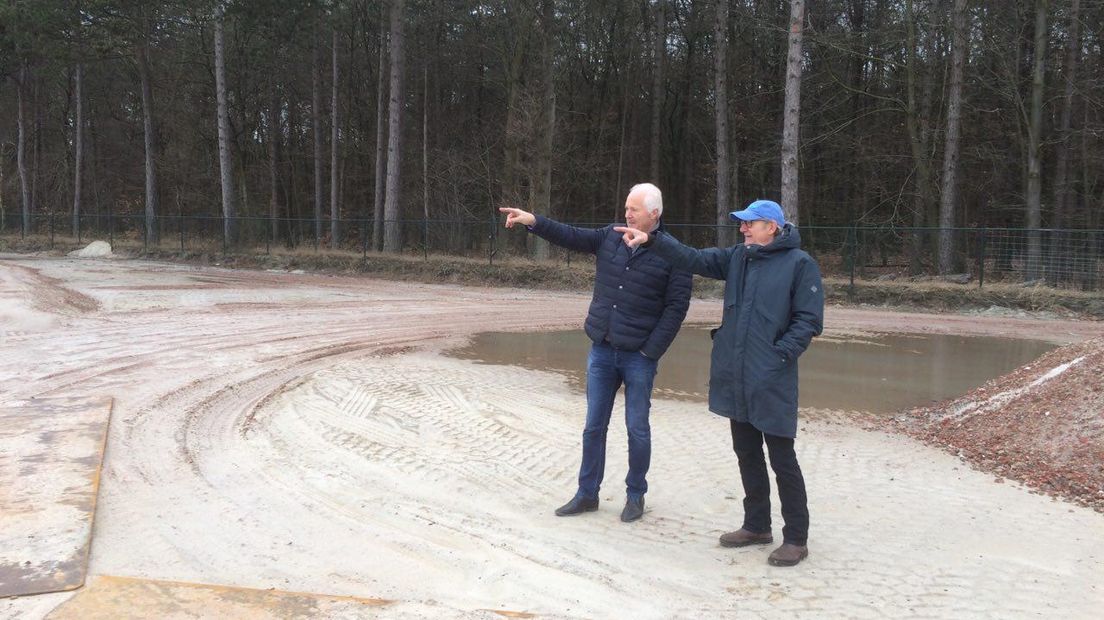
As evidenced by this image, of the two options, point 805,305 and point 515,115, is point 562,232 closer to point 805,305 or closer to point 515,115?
point 805,305

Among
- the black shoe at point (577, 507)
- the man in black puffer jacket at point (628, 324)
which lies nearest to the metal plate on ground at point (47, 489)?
the black shoe at point (577, 507)

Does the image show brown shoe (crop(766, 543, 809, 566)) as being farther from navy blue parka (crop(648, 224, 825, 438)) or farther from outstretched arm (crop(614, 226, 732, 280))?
outstretched arm (crop(614, 226, 732, 280))

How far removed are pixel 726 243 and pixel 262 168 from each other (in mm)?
28577

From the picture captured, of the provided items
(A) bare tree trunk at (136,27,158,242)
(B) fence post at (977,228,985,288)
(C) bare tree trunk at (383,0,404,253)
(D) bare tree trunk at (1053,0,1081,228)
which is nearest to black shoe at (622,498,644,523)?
(B) fence post at (977,228,985,288)

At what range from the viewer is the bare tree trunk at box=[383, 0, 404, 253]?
26766 mm

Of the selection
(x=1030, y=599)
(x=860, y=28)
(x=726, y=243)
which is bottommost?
(x=1030, y=599)

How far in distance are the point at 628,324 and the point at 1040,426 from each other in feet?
13.0

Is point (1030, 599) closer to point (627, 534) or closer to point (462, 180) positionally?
point (627, 534)

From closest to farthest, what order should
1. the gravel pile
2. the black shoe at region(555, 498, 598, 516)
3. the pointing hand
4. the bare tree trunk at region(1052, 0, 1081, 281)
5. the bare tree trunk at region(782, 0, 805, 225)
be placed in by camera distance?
the pointing hand < the black shoe at region(555, 498, 598, 516) < the gravel pile < the bare tree trunk at region(782, 0, 805, 225) < the bare tree trunk at region(1052, 0, 1081, 281)

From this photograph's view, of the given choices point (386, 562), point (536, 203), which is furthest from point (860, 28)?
point (386, 562)

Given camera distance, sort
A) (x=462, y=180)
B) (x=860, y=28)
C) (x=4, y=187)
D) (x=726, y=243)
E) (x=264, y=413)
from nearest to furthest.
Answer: (x=264, y=413)
(x=726, y=243)
(x=860, y=28)
(x=462, y=180)
(x=4, y=187)

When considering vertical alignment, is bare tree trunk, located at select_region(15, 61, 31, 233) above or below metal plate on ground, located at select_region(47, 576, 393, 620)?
above

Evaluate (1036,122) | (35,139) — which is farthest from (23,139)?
(1036,122)

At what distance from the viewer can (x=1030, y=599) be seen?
3.93 metres
